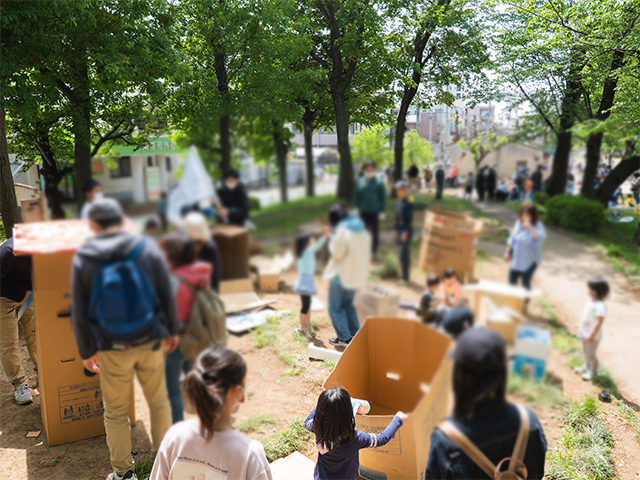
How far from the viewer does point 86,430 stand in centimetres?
313

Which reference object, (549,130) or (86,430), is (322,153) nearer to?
(549,130)

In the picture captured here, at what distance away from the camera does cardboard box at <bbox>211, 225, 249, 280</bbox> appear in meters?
1.53

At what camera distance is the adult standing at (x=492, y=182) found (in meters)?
1.77

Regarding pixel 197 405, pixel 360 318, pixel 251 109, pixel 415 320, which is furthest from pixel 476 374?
pixel 251 109

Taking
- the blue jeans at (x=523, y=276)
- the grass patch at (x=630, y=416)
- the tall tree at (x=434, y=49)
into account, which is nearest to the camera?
the blue jeans at (x=523, y=276)

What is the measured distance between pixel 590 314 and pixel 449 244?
82 centimetres

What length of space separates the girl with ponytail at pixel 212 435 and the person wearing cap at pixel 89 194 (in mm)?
667

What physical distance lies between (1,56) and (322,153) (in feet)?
9.13

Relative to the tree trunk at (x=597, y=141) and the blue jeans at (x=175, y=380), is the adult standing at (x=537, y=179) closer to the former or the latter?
the tree trunk at (x=597, y=141)

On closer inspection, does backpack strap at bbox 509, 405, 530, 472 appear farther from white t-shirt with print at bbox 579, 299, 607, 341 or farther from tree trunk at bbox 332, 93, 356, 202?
tree trunk at bbox 332, 93, 356, 202

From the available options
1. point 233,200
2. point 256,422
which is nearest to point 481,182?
point 233,200

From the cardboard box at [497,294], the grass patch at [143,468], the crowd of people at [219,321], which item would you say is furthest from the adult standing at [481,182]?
the grass patch at [143,468]

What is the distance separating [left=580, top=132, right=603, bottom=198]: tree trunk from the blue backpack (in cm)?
179

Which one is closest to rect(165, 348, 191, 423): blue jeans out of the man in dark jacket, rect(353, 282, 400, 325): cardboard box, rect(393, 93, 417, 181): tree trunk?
rect(353, 282, 400, 325): cardboard box
